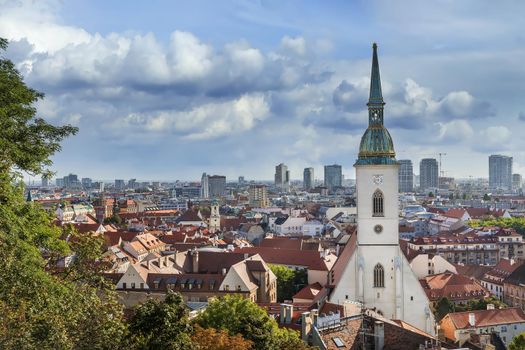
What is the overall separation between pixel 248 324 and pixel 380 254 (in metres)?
20.1

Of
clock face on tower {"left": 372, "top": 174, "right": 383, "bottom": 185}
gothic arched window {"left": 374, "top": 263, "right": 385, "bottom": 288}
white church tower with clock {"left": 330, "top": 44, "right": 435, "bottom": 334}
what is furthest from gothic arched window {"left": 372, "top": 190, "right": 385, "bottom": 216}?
gothic arched window {"left": 374, "top": 263, "right": 385, "bottom": 288}

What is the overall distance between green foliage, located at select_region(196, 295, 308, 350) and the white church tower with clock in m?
11.1

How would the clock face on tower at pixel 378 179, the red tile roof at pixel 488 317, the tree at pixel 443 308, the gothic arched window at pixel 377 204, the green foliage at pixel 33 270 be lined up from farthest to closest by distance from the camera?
the tree at pixel 443 308 → the red tile roof at pixel 488 317 → the gothic arched window at pixel 377 204 → the clock face on tower at pixel 378 179 → the green foliage at pixel 33 270

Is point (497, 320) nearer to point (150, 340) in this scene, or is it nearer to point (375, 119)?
point (375, 119)

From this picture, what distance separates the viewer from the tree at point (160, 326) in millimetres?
25109

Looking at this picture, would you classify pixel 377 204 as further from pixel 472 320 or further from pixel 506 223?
pixel 506 223

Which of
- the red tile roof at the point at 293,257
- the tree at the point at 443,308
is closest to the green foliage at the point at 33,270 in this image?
the tree at the point at 443,308

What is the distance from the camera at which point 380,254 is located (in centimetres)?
5378

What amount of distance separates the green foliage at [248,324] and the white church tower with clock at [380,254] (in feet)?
36.3

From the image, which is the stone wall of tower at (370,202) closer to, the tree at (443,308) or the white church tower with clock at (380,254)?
the white church tower with clock at (380,254)

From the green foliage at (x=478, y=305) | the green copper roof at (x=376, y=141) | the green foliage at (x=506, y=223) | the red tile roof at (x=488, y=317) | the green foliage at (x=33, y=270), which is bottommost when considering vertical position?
the green foliage at (x=478, y=305)

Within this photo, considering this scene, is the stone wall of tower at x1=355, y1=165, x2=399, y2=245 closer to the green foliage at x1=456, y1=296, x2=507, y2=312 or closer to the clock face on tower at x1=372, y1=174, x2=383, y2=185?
the clock face on tower at x1=372, y1=174, x2=383, y2=185

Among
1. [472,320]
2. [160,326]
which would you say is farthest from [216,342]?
[472,320]

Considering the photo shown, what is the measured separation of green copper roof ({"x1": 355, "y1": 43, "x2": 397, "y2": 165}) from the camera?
53.8 metres
